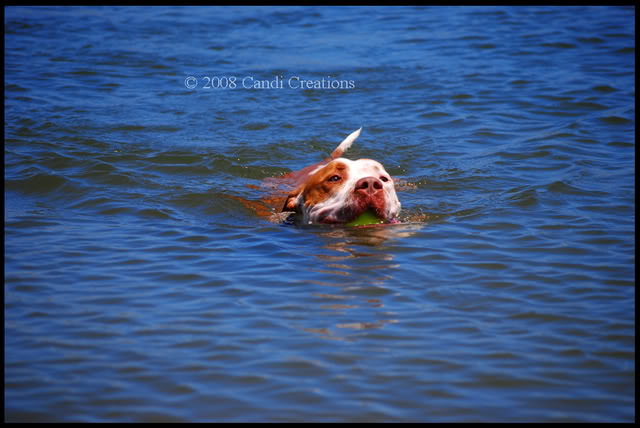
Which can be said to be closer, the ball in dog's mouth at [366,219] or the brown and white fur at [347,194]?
the brown and white fur at [347,194]

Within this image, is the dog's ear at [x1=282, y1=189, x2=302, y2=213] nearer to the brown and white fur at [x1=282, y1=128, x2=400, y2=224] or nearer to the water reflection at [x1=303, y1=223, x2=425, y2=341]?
the brown and white fur at [x1=282, y1=128, x2=400, y2=224]

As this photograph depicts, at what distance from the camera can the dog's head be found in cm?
655

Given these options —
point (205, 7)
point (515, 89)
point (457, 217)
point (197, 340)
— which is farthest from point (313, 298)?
point (205, 7)

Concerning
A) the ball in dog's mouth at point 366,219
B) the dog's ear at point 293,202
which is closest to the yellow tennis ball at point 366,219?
the ball in dog's mouth at point 366,219

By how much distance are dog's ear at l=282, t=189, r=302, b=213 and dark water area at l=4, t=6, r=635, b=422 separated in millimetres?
287

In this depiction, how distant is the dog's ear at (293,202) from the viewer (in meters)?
7.30

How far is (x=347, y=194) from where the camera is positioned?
6.67m

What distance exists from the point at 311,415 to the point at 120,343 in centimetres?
142

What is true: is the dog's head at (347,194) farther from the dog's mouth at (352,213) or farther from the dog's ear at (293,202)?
the dog's ear at (293,202)

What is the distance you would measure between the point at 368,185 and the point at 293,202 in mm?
1191

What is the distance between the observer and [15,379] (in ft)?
12.3

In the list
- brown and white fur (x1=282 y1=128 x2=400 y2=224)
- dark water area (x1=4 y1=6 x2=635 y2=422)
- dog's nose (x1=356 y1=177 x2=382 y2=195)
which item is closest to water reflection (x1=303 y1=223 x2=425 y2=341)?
dark water area (x1=4 y1=6 x2=635 y2=422)

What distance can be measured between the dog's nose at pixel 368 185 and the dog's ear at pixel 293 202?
957mm

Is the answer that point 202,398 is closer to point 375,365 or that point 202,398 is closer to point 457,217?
point 375,365
